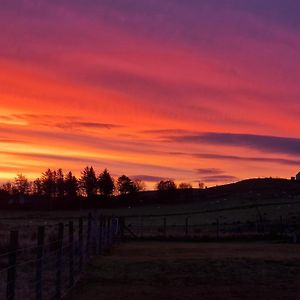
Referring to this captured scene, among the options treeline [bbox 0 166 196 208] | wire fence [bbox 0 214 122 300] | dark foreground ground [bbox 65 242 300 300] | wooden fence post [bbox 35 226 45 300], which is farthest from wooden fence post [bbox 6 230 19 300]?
treeline [bbox 0 166 196 208]

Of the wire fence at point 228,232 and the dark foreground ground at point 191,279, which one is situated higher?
the wire fence at point 228,232

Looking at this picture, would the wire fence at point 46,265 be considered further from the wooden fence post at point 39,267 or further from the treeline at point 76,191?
the treeline at point 76,191

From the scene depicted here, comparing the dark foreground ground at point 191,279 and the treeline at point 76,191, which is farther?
the treeline at point 76,191

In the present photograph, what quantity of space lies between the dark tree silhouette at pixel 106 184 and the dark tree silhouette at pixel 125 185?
2099 millimetres

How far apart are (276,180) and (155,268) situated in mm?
151068

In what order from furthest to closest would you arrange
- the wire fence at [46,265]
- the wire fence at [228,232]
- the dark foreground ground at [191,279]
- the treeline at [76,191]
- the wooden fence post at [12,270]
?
the treeline at [76,191] → the wire fence at [228,232] → the dark foreground ground at [191,279] → the wire fence at [46,265] → the wooden fence post at [12,270]

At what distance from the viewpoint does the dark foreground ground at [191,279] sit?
15664mm

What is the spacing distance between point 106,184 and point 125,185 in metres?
8.07

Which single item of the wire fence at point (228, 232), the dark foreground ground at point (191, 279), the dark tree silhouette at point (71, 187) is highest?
the dark tree silhouette at point (71, 187)

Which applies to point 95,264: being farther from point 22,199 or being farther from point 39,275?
point 22,199

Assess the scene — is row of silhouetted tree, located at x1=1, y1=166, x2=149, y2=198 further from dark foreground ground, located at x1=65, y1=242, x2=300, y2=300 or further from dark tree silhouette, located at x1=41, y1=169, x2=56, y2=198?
dark foreground ground, located at x1=65, y1=242, x2=300, y2=300

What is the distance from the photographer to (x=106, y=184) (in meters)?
171

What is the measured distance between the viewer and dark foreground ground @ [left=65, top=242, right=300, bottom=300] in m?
15.7

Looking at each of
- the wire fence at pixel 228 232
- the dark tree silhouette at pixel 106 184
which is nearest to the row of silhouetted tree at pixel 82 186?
the dark tree silhouette at pixel 106 184
